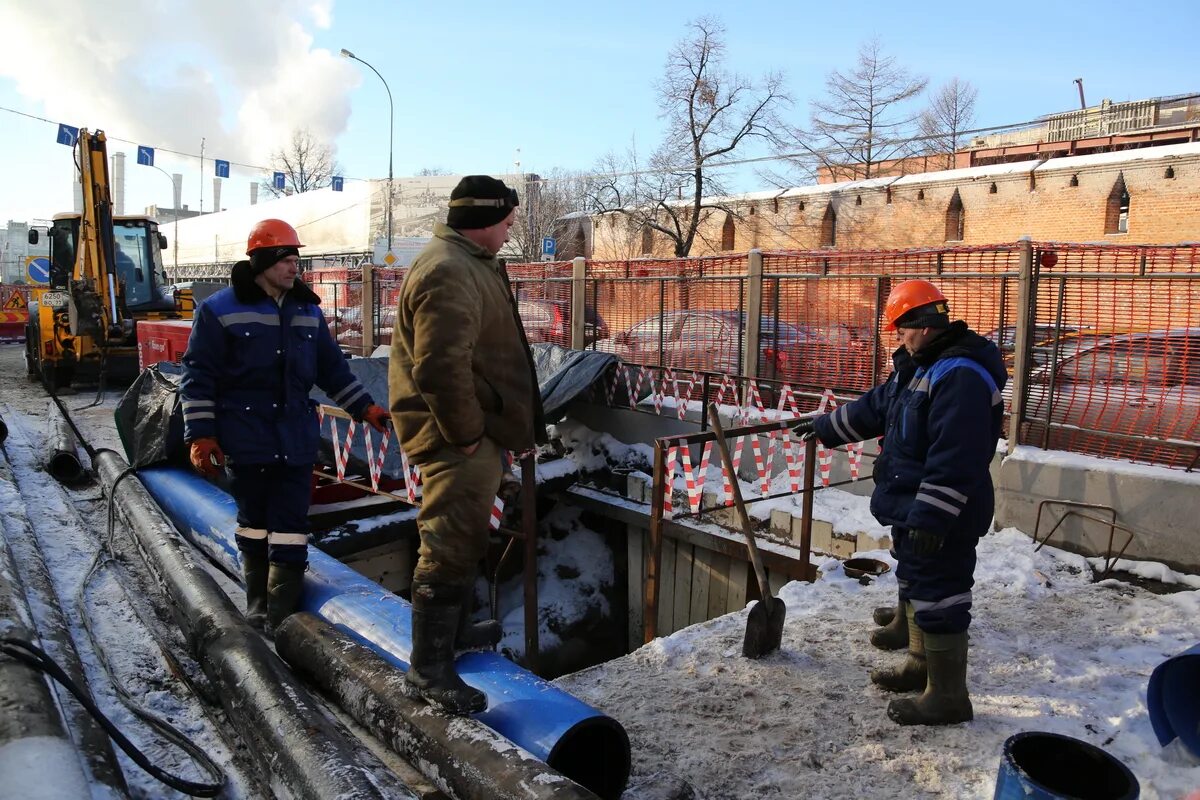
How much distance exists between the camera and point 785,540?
791 cm

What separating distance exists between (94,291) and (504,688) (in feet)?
43.7

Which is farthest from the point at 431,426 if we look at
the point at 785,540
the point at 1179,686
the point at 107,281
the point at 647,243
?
the point at 647,243

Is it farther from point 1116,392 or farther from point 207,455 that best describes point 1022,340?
point 207,455

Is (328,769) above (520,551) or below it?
above

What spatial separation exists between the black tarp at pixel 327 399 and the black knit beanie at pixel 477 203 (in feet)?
8.81

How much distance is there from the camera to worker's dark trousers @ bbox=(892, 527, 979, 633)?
337 centimetres

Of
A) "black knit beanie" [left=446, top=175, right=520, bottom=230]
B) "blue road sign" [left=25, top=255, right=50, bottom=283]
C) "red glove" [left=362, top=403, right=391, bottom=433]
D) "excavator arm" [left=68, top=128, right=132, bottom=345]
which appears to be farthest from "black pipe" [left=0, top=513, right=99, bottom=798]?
"blue road sign" [left=25, top=255, right=50, bottom=283]

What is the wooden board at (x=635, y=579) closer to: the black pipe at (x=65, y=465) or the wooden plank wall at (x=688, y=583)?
the wooden plank wall at (x=688, y=583)

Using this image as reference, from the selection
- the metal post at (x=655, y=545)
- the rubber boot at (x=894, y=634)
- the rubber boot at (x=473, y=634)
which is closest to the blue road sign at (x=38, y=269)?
the metal post at (x=655, y=545)

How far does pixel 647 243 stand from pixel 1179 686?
109 feet

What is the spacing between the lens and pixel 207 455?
3.75 meters

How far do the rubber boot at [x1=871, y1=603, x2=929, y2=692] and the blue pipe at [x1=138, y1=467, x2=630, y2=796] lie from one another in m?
1.53

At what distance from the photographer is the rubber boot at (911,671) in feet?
12.5

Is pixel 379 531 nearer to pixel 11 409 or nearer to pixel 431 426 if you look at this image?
pixel 431 426
